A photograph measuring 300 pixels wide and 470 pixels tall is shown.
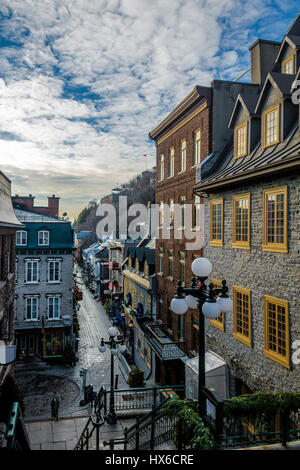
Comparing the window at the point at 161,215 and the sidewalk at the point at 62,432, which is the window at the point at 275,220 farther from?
the window at the point at 161,215

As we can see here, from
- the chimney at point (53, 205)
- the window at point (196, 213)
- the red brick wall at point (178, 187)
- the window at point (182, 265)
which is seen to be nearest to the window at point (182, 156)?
the red brick wall at point (178, 187)

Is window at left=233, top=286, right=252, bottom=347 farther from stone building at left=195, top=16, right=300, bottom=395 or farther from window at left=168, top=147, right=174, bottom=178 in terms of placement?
window at left=168, top=147, right=174, bottom=178

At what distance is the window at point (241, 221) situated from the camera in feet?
40.3

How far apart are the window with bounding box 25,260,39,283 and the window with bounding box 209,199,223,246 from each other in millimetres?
19788

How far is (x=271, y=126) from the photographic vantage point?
39.3 ft

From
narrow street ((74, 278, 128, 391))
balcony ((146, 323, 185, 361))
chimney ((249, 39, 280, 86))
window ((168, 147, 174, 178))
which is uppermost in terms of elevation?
chimney ((249, 39, 280, 86))

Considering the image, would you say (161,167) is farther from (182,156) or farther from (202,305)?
(202,305)

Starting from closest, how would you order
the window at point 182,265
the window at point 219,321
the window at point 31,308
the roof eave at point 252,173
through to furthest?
the roof eave at point 252,173 < the window at point 219,321 < the window at point 182,265 < the window at point 31,308

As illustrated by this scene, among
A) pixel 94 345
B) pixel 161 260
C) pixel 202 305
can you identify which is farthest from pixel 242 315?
pixel 94 345

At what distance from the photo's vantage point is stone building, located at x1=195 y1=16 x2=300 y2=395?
32.8ft

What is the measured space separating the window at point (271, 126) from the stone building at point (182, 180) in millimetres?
4128

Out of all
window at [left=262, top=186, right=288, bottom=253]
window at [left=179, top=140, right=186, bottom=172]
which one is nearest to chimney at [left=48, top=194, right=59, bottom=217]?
window at [left=179, top=140, right=186, bottom=172]

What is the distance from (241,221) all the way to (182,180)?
7661 mm
